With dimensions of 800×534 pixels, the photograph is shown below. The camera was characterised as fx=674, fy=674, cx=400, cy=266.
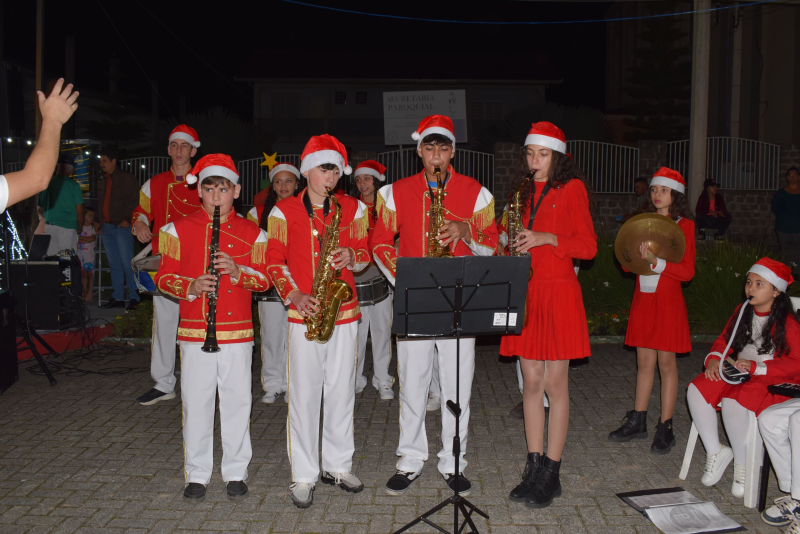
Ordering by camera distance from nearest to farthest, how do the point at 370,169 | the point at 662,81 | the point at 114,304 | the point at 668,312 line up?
the point at 668,312 → the point at 370,169 → the point at 114,304 → the point at 662,81

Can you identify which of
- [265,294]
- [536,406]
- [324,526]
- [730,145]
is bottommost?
[324,526]

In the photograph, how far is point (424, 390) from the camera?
4598 millimetres

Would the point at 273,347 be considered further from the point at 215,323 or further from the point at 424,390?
the point at 424,390

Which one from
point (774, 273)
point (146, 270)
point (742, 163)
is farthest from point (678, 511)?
point (742, 163)

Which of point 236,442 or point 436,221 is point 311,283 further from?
point 236,442

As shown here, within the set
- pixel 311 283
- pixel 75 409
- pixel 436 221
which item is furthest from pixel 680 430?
pixel 75 409

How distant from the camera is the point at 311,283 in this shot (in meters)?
4.43

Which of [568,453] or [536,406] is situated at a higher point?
[536,406]

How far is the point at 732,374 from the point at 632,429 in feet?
3.96

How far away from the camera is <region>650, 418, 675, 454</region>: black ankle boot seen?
17.2 feet

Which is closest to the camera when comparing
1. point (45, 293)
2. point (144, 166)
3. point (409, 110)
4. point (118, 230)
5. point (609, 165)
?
point (45, 293)

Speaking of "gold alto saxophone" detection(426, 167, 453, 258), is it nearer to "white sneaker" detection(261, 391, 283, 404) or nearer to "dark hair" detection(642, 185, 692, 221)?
"dark hair" detection(642, 185, 692, 221)

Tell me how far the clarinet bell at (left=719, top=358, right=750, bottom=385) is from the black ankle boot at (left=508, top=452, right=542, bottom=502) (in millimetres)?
1361

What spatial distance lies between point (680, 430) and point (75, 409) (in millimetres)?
5479
